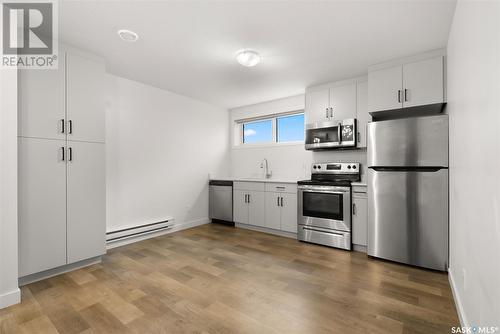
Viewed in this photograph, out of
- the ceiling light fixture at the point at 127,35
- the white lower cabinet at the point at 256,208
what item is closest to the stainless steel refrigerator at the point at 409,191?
the white lower cabinet at the point at 256,208

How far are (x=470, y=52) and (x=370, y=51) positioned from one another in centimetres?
143

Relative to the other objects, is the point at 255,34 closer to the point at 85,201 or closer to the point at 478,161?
the point at 478,161

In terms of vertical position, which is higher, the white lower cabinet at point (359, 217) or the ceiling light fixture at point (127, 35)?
the ceiling light fixture at point (127, 35)

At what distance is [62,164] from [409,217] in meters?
3.93

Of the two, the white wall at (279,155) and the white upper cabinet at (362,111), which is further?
the white wall at (279,155)

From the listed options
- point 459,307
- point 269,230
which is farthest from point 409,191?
point 269,230

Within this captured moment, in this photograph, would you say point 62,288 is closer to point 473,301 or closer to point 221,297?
point 221,297

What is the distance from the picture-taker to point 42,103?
2426 millimetres

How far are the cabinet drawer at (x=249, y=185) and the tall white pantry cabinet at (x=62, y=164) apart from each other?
2.34m

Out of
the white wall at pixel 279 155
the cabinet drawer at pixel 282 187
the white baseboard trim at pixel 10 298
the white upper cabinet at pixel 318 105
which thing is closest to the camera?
the white baseboard trim at pixel 10 298

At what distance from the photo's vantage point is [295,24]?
2270 mm

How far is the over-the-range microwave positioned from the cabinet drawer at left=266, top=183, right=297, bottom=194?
27.8 inches

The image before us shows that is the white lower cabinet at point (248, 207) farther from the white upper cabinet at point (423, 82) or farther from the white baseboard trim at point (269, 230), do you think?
the white upper cabinet at point (423, 82)

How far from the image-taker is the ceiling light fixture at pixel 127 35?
2.38 meters
